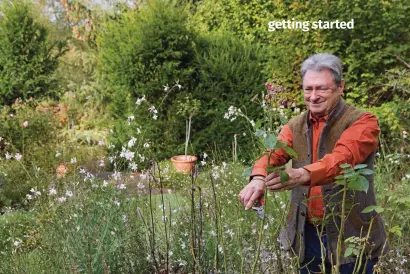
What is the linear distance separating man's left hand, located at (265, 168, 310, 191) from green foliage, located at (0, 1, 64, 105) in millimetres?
8584

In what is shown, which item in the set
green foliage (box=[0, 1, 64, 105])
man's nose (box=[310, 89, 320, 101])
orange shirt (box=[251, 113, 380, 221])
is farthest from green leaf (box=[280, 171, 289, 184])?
green foliage (box=[0, 1, 64, 105])

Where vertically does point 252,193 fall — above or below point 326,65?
below

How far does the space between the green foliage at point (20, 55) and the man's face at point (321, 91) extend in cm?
822

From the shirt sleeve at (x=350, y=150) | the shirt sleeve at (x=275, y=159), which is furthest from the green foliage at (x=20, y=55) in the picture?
the shirt sleeve at (x=350, y=150)

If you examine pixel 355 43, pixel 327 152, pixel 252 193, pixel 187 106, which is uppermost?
pixel 355 43

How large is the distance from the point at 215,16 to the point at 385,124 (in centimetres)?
615

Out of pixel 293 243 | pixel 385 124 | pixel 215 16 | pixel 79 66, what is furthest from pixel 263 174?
pixel 79 66

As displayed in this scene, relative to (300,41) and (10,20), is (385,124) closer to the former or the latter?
(300,41)

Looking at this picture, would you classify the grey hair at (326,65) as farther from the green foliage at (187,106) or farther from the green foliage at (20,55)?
the green foliage at (20,55)

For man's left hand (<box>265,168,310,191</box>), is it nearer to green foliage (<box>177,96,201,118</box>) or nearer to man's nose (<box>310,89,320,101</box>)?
man's nose (<box>310,89,320,101</box>)

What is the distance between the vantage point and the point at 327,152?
2.12 m

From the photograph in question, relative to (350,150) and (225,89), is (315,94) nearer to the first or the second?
(350,150)

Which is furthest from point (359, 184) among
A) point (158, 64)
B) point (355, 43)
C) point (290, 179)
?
point (158, 64)

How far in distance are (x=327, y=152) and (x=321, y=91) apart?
0.30 metres
